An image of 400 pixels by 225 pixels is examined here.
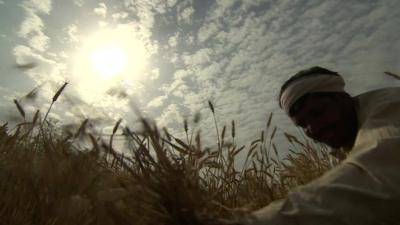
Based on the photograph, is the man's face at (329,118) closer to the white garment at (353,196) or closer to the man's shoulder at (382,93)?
the man's shoulder at (382,93)

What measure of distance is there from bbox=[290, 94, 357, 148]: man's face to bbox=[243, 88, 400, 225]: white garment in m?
0.88

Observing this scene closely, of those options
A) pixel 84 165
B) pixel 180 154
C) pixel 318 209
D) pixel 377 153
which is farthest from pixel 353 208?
pixel 84 165

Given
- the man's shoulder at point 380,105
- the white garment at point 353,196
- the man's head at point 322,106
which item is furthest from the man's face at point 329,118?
the white garment at point 353,196

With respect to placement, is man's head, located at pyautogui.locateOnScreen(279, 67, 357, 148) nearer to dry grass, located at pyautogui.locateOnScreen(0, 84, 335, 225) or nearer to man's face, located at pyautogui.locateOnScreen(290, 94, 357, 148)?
man's face, located at pyautogui.locateOnScreen(290, 94, 357, 148)

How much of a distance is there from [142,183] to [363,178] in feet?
2.57

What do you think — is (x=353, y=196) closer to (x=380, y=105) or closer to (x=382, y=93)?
(x=380, y=105)

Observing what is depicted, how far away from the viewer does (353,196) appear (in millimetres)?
1228

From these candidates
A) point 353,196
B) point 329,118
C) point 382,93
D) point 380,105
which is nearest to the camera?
point 353,196

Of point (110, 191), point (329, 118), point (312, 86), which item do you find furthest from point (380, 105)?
point (110, 191)

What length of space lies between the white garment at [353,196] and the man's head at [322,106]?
90 centimetres

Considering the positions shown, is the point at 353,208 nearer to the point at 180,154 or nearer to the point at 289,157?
the point at 180,154

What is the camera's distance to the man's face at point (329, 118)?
2330 mm

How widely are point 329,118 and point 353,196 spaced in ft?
4.04

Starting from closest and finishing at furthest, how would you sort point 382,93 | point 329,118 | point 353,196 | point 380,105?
point 353,196 < point 380,105 < point 382,93 < point 329,118
